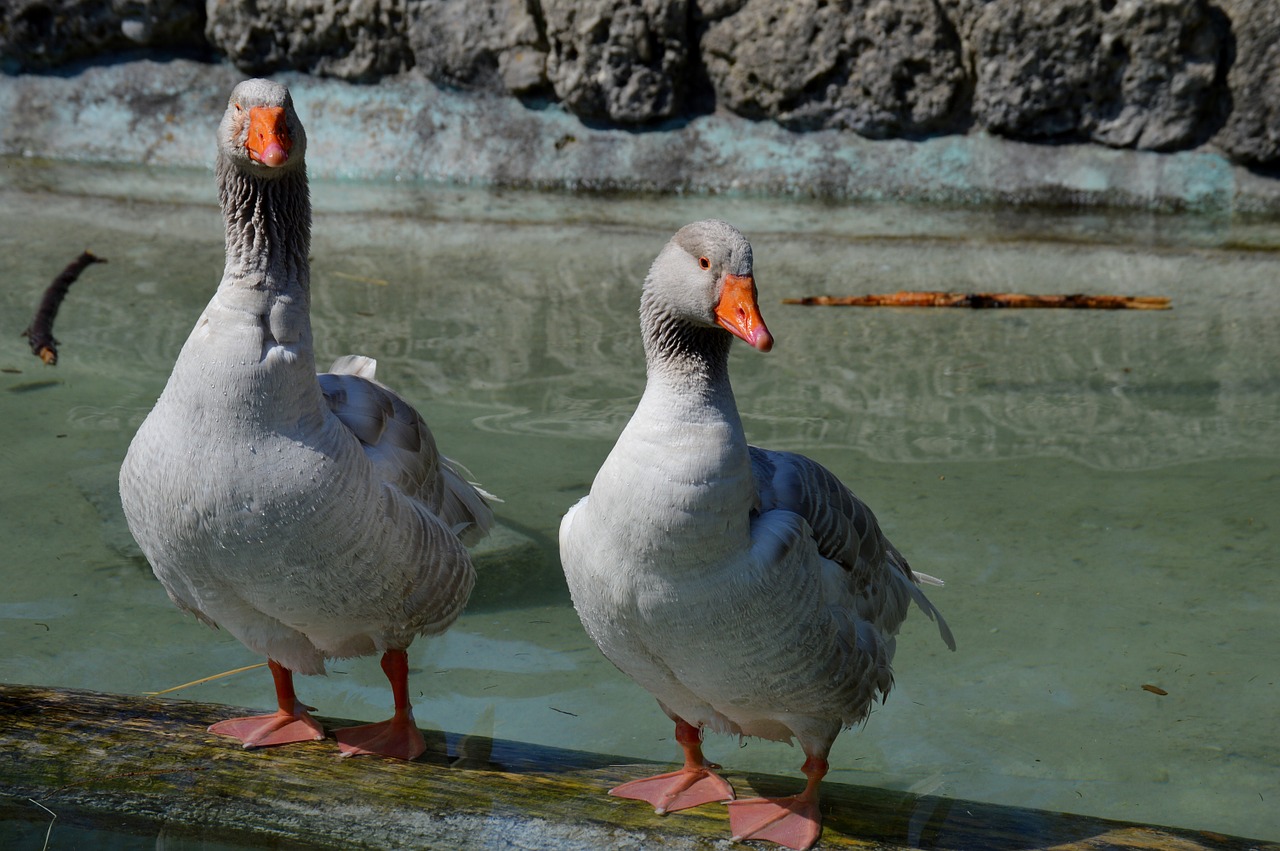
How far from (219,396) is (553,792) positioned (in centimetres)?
128

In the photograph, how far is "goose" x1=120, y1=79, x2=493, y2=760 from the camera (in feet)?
10.2

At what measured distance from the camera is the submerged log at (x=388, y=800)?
3100 millimetres

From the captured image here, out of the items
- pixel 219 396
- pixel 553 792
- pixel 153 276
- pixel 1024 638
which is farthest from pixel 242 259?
pixel 153 276

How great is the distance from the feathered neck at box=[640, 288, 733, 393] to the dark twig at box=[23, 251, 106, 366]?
14.5 feet

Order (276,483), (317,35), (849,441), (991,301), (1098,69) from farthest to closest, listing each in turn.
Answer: (317,35) → (1098,69) → (991,301) → (849,441) → (276,483)

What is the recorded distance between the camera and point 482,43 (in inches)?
392

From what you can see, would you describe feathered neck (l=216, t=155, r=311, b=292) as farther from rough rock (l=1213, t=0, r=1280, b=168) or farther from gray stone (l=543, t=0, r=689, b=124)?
rough rock (l=1213, t=0, r=1280, b=168)

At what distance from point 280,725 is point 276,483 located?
0.80m

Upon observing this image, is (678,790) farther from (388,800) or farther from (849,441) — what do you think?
(849,441)

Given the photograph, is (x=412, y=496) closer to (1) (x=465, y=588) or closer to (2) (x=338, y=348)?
(1) (x=465, y=588)

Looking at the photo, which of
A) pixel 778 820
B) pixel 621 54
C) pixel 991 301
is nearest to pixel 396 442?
pixel 778 820

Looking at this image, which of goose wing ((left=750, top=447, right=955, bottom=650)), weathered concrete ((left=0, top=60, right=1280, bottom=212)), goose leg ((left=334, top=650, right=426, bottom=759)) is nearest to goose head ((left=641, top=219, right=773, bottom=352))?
goose wing ((left=750, top=447, right=955, bottom=650))

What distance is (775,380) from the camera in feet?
21.2

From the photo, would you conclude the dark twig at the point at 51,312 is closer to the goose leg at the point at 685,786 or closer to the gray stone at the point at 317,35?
the gray stone at the point at 317,35
